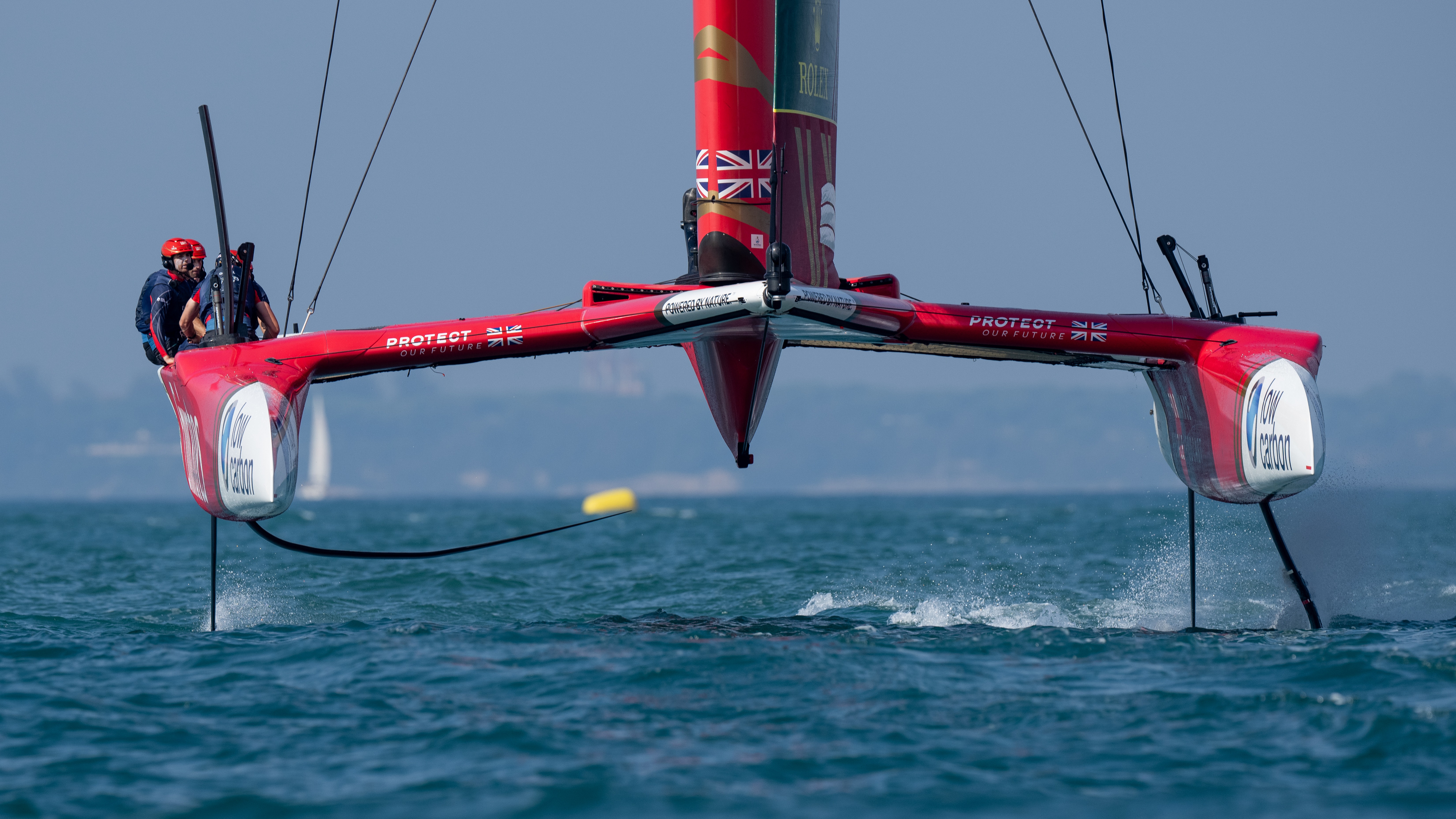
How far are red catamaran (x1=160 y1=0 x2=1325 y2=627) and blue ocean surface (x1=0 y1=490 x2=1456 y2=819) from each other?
80cm

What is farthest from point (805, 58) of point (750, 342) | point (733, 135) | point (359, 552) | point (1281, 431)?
point (359, 552)

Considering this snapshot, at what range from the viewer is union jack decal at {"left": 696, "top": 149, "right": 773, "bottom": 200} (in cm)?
697

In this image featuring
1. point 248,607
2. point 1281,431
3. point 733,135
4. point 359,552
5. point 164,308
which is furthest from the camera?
point 248,607

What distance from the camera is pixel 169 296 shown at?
7.59 metres

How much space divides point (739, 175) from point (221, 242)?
245 centimetres

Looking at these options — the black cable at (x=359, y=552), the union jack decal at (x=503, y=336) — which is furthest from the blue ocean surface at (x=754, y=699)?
the union jack decal at (x=503, y=336)

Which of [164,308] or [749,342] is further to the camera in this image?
[164,308]

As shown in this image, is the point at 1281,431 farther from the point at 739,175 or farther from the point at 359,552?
the point at 359,552

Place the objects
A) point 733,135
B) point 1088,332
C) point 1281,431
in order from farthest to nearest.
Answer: point 733,135 < point 1088,332 < point 1281,431

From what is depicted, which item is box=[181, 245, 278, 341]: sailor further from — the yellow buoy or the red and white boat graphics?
the yellow buoy

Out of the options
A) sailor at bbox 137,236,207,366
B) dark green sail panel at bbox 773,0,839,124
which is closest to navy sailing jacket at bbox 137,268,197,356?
sailor at bbox 137,236,207,366

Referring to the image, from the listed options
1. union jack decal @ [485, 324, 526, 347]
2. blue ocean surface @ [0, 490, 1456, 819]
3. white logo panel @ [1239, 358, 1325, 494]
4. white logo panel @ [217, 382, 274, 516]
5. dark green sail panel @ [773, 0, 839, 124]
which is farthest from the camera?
dark green sail panel @ [773, 0, 839, 124]

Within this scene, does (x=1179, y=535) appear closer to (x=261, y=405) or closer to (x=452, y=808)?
(x=261, y=405)

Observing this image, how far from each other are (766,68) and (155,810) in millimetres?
4558
